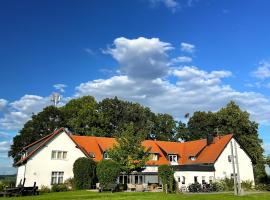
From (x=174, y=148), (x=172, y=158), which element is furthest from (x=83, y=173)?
(x=174, y=148)

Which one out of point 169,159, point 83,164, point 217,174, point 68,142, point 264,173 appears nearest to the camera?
point 83,164

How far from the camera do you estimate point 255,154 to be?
2518 inches

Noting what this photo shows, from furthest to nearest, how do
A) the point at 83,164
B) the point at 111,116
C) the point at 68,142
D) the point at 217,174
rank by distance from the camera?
the point at 111,116
the point at 217,174
the point at 68,142
the point at 83,164

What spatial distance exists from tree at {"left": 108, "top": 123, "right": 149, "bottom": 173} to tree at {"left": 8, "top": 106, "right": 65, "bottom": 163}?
25.0m

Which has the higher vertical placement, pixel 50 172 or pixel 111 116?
pixel 111 116

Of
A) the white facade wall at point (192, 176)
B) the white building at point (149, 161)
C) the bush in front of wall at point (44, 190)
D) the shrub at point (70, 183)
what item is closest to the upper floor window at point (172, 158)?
the white building at point (149, 161)

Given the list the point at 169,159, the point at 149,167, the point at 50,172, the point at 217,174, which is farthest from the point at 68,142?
the point at 217,174

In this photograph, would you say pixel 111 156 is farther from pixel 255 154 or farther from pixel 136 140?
pixel 255 154

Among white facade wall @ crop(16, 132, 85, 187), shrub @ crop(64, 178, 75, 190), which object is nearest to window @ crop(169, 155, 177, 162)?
white facade wall @ crop(16, 132, 85, 187)

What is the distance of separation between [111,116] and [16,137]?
2008cm

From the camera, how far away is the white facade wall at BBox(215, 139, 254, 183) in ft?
168

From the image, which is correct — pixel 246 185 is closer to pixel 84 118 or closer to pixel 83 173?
pixel 83 173

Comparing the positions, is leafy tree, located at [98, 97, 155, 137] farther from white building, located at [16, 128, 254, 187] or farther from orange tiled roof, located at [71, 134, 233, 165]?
white building, located at [16, 128, 254, 187]

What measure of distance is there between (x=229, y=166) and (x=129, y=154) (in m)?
18.0
